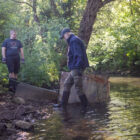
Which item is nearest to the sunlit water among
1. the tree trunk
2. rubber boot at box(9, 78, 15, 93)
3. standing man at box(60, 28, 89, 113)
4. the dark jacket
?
standing man at box(60, 28, 89, 113)

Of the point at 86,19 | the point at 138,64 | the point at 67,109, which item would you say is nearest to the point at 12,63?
the point at 67,109

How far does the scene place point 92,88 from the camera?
333 inches

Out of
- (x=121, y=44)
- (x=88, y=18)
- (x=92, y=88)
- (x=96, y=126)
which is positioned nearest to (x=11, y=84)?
(x=92, y=88)

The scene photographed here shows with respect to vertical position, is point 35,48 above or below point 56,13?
below

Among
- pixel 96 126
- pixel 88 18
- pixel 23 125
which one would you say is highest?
pixel 88 18

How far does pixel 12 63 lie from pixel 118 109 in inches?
153

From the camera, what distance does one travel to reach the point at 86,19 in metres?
13.3

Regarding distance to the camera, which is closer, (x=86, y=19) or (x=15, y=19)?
(x=15, y=19)

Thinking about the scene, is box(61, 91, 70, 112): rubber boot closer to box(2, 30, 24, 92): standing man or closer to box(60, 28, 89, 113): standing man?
box(60, 28, 89, 113): standing man

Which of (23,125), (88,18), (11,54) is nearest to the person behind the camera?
(23,125)

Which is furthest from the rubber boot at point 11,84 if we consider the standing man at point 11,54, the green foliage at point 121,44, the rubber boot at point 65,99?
the green foliage at point 121,44

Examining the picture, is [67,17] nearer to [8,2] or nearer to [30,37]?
[8,2]

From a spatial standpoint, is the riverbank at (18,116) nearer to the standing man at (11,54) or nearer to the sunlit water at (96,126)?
the sunlit water at (96,126)

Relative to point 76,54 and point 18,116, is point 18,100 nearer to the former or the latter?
point 18,116
